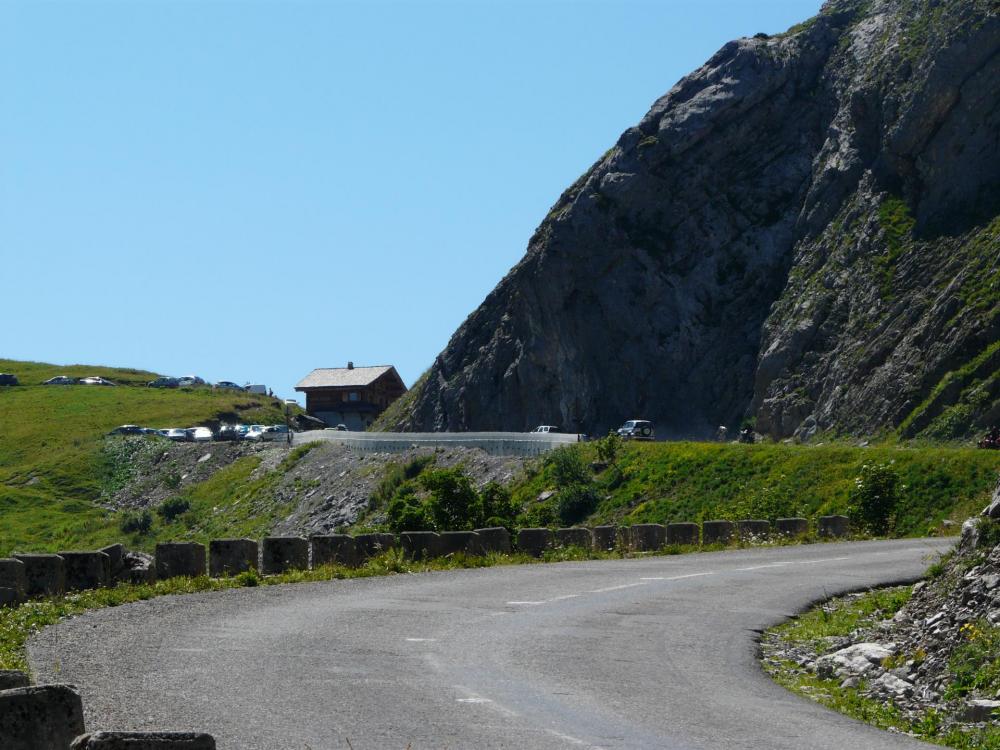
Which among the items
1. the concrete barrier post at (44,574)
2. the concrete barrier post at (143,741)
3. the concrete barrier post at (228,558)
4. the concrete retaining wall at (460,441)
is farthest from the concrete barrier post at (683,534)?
the concrete retaining wall at (460,441)

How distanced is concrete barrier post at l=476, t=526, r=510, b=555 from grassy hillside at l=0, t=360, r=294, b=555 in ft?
200

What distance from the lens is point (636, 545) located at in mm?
30250

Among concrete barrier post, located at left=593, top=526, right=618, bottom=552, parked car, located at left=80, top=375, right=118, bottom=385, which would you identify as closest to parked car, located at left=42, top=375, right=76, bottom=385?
parked car, located at left=80, top=375, right=118, bottom=385

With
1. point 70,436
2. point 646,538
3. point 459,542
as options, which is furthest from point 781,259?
point 459,542

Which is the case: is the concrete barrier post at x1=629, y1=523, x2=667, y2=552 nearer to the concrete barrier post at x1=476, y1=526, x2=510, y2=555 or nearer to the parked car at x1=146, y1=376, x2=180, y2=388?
the concrete barrier post at x1=476, y1=526, x2=510, y2=555

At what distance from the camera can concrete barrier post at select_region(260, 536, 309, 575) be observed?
2270 cm

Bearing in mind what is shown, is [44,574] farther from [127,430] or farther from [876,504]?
[127,430]

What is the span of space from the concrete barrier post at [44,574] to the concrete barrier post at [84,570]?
291 millimetres

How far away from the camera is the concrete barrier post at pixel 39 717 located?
7591 mm

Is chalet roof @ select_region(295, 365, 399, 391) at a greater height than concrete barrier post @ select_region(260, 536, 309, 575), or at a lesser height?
greater

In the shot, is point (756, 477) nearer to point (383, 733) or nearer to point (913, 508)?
point (913, 508)

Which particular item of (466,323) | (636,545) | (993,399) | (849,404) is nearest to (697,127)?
(466,323)

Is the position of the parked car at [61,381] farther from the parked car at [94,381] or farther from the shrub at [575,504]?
the shrub at [575,504]

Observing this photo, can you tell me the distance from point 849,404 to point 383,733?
70.9 metres
